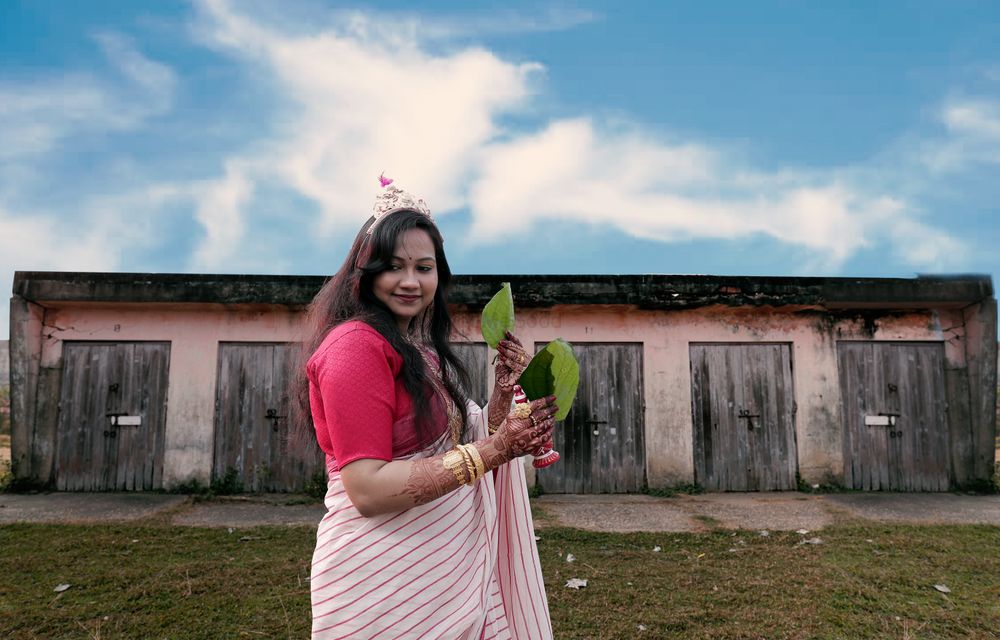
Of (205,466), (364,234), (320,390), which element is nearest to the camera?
(320,390)

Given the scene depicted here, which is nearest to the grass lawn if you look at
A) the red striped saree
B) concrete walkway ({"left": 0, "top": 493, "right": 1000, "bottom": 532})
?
concrete walkway ({"left": 0, "top": 493, "right": 1000, "bottom": 532})

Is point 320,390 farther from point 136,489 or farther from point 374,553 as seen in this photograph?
point 136,489

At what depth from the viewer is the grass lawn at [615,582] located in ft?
11.9

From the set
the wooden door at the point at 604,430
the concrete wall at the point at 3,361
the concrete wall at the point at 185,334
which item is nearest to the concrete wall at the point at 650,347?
the concrete wall at the point at 185,334

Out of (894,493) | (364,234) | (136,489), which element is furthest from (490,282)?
(364,234)

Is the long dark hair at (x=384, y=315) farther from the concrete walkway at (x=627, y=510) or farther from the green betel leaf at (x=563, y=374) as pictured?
the concrete walkway at (x=627, y=510)

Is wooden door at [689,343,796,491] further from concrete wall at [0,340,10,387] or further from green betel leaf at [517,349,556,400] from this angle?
concrete wall at [0,340,10,387]

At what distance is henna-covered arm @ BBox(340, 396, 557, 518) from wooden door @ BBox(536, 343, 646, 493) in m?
6.18

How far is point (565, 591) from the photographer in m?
4.14

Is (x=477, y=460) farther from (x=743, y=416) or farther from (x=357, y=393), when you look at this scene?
(x=743, y=416)

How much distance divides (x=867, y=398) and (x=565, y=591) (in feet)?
18.4

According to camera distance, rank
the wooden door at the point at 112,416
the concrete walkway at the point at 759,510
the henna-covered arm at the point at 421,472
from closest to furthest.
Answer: the henna-covered arm at the point at 421,472, the concrete walkway at the point at 759,510, the wooden door at the point at 112,416

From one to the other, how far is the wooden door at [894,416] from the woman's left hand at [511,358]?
7.43 metres

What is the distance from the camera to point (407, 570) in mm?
1502
